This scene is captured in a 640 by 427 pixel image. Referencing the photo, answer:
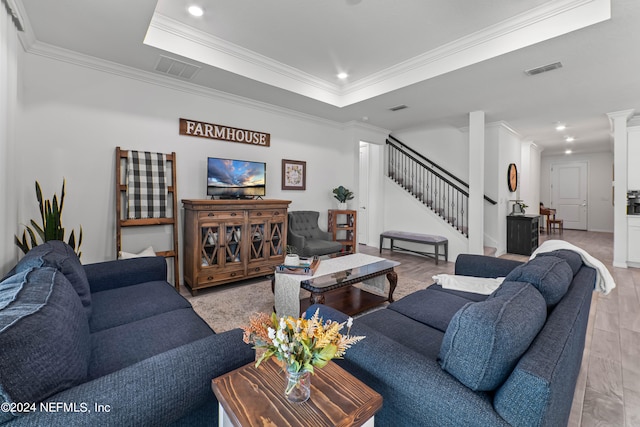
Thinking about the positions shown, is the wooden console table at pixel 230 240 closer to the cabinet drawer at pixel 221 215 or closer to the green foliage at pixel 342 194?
the cabinet drawer at pixel 221 215

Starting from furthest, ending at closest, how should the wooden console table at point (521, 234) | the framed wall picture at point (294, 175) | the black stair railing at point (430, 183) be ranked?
the black stair railing at point (430, 183) < the wooden console table at point (521, 234) < the framed wall picture at point (294, 175)

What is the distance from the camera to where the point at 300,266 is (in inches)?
113

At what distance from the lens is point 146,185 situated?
11.3 feet

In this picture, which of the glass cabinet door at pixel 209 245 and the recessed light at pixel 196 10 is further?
the glass cabinet door at pixel 209 245

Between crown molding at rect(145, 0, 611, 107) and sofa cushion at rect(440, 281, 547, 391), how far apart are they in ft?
9.92

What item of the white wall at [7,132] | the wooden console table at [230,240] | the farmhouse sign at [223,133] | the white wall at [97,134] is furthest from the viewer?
the farmhouse sign at [223,133]

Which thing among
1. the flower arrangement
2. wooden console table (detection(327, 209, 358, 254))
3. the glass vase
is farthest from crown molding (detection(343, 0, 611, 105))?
the glass vase

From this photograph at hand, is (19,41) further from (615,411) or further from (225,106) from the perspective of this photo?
(615,411)

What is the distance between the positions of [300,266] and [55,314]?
1.98m

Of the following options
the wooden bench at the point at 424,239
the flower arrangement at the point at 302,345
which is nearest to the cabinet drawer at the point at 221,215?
the flower arrangement at the point at 302,345

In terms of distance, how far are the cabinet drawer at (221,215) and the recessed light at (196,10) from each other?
2.09m

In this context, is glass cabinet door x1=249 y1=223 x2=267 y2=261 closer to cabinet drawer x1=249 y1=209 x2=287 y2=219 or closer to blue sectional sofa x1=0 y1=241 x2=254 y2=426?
cabinet drawer x1=249 y1=209 x2=287 y2=219

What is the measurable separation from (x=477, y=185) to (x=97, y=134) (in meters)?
5.58

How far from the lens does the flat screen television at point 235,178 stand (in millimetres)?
3988
